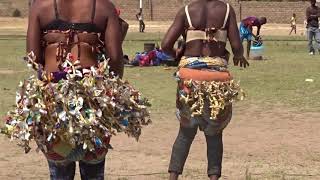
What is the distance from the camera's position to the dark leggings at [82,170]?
4598mm

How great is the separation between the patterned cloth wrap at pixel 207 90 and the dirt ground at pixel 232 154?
1.26 meters

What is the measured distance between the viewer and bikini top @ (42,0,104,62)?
14.8ft

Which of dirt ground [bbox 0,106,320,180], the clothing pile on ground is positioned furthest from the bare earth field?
the clothing pile on ground

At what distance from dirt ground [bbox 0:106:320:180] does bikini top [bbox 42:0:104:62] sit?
2.70 metres

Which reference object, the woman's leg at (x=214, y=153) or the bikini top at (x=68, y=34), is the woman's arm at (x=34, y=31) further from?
the woman's leg at (x=214, y=153)

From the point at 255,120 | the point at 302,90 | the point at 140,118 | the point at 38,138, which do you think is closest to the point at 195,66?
the point at 140,118

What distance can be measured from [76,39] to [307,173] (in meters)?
3.51

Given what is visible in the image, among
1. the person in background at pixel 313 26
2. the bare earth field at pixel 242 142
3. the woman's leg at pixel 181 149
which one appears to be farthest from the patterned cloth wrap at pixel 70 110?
the person in background at pixel 313 26

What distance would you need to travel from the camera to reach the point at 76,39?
4508mm

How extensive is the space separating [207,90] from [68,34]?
1.64 meters

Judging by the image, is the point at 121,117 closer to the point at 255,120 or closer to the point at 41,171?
the point at 41,171

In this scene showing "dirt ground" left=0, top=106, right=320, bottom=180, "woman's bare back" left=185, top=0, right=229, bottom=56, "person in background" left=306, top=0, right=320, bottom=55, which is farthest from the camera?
"person in background" left=306, top=0, right=320, bottom=55

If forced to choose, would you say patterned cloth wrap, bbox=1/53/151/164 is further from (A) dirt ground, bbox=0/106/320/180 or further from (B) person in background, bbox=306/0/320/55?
(B) person in background, bbox=306/0/320/55

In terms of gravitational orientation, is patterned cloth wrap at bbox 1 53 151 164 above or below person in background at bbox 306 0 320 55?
above
